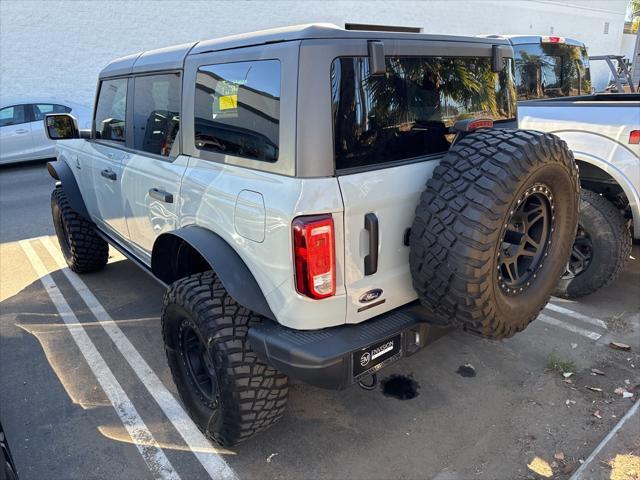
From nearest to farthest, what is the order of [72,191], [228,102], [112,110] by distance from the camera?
[228,102] → [112,110] → [72,191]

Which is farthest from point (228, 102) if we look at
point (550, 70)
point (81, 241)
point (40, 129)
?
point (40, 129)

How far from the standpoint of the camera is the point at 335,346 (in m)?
2.14

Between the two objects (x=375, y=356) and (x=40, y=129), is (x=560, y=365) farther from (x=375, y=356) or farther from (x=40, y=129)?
(x=40, y=129)

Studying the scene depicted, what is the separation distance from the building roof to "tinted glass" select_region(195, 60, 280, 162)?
0.36 ft

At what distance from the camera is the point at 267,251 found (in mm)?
2154

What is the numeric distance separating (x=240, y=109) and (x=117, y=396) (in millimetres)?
2027

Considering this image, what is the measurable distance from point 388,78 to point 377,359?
1.31m

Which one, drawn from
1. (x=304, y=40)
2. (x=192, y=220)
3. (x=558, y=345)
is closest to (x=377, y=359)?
(x=192, y=220)

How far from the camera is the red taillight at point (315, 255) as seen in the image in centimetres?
201

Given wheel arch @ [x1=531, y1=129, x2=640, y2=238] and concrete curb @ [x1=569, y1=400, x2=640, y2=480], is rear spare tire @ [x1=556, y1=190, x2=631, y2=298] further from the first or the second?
concrete curb @ [x1=569, y1=400, x2=640, y2=480]

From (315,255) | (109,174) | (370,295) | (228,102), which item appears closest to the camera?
(315,255)

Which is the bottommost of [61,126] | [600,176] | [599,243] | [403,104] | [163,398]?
[163,398]

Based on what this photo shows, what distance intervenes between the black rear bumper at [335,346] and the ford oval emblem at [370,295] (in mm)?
127

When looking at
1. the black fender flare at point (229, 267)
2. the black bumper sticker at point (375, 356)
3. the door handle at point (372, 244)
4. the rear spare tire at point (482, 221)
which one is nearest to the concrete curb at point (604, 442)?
the rear spare tire at point (482, 221)
